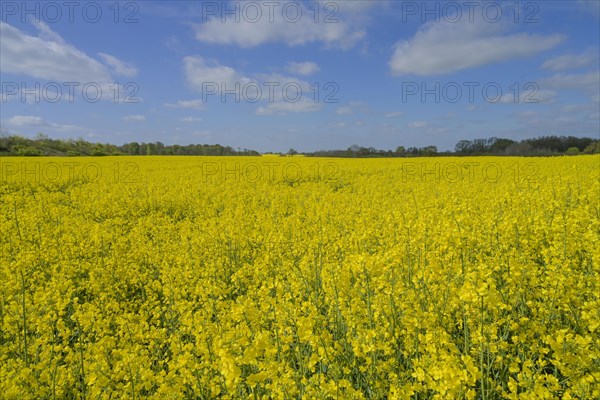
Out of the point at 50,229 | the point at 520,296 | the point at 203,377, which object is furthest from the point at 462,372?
the point at 50,229

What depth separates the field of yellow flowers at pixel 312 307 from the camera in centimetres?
252

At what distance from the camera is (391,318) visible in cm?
331

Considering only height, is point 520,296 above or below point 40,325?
above

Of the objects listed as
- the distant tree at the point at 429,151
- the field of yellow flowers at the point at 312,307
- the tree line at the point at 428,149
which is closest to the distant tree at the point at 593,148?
the tree line at the point at 428,149

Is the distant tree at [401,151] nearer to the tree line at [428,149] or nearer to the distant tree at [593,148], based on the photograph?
the tree line at [428,149]

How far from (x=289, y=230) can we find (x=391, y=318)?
4.77 metres

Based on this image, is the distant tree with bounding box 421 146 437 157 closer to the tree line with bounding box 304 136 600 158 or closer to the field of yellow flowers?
the tree line with bounding box 304 136 600 158

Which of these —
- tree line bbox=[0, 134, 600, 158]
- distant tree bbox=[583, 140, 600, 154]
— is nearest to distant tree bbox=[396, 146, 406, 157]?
tree line bbox=[0, 134, 600, 158]

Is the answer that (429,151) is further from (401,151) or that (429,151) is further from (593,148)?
(593,148)

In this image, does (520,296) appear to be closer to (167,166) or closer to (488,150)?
(167,166)

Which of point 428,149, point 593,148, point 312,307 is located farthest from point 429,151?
point 312,307

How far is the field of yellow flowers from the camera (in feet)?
8.26

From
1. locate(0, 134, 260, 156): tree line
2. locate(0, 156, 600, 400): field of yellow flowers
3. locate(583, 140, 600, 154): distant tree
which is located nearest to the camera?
locate(0, 156, 600, 400): field of yellow flowers

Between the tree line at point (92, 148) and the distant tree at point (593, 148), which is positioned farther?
the tree line at point (92, 148)
